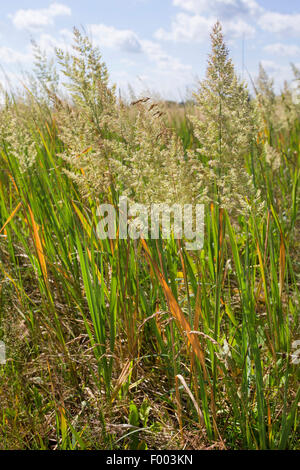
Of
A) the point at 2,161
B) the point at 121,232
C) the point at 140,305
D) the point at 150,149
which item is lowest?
the point at 140,305

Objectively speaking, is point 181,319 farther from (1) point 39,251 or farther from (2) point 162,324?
(1) point 39,251

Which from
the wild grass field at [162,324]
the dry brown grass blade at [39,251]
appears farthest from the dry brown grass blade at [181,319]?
the dry brown grass blade at [39,251]

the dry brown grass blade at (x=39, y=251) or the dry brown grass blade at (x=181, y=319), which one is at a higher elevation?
the dry brown grass blade at (x=39, y=251)

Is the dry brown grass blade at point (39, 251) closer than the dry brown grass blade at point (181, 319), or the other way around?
the dry brown grass blade at point (181, 319)

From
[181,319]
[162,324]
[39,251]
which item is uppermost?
[39,251]

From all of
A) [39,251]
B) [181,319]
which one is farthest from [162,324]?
[39,251]

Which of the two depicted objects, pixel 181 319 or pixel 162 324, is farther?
pixel 162 324

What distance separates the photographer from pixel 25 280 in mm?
2510

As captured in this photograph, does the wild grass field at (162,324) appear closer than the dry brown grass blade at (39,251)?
Yes

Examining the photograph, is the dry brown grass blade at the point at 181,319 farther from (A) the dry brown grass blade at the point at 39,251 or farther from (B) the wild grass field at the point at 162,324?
(A) the dry brown grass blade at the point at 39,251

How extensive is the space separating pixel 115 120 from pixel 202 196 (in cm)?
42

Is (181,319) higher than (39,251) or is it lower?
Result: lower
